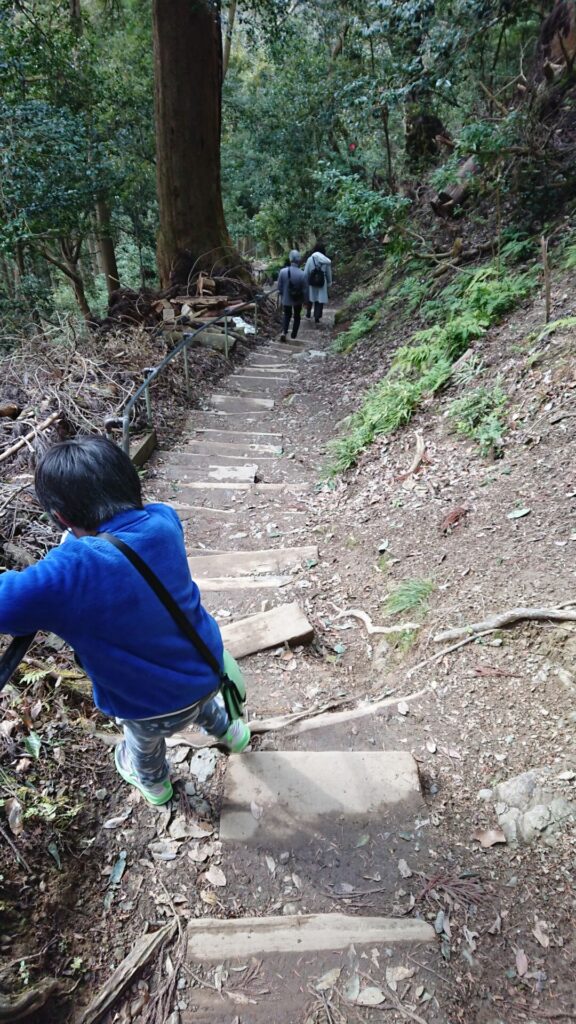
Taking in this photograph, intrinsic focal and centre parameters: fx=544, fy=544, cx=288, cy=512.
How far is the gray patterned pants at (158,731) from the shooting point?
6.43 ft

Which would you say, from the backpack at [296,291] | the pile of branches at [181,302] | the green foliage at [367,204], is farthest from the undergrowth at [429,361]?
the pile of branches at [181,302]

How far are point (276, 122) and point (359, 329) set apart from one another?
9.82 m

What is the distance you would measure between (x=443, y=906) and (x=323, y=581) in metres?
2.50

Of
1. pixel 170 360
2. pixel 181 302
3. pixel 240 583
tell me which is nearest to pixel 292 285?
pixel 181 302

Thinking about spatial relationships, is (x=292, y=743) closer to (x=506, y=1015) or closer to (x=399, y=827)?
(x=399, y=827)

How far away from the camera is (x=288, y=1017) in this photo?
1624 millimetres

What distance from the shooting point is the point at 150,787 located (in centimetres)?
223

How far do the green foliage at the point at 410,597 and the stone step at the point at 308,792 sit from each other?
3.79 ft

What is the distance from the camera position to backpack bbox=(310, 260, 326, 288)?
11.3m

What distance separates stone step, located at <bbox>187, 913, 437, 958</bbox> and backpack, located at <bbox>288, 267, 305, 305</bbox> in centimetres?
1097

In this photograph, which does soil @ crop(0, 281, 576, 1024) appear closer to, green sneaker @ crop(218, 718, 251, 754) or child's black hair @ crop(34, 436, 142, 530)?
green sneaker @ crop(218, 718, 251, 754)

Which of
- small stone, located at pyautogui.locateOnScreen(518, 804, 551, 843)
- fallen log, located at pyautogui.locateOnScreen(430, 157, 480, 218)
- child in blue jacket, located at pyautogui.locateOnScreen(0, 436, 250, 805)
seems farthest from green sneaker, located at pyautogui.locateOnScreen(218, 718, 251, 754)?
fallen log, located at pyautogui.locateOnScreen(430, 157, 480, 218)

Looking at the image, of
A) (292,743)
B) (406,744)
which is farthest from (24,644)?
(406,744)

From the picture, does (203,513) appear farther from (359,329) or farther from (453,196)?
(453,196)
